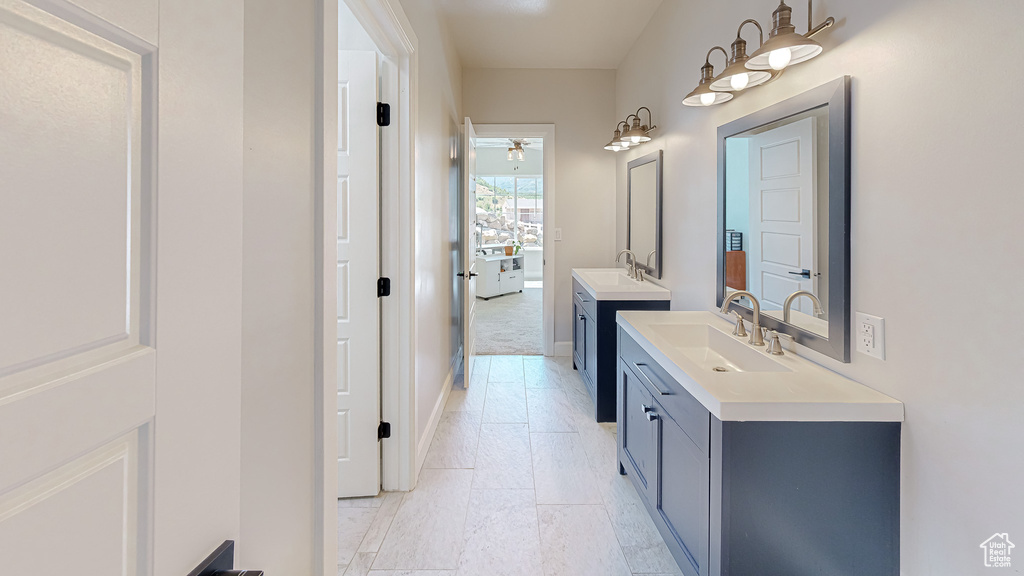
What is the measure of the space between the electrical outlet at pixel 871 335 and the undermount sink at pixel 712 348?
1.09 ft

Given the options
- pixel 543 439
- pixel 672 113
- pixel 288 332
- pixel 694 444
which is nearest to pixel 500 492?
pixel 543 439

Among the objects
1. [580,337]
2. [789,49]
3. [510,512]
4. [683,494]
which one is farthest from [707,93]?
[580,337]

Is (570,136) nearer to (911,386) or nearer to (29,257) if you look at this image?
(911,386)

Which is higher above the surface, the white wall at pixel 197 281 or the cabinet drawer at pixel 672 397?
the white wall at pixel 197 281

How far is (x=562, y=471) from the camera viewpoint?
2.54 metres

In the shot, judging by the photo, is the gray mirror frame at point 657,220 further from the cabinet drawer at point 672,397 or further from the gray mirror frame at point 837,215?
the gray mirror frame at point 837,215

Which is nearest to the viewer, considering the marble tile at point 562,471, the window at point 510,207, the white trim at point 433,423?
the marble tile at point 562,471

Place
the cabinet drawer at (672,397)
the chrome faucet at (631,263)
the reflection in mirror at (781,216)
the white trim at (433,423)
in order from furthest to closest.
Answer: the chrome faucet at (631,263), the white trim at (433,423), the reflection in mirror at (781,216), the cabinet drawer at (672,397)

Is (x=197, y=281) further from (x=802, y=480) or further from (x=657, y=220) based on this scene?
(x=657, y=220)

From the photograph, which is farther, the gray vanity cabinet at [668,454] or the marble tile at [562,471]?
the marble tile at [562,471]

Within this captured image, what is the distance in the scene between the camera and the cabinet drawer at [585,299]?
3329 mm

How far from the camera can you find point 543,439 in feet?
9.58

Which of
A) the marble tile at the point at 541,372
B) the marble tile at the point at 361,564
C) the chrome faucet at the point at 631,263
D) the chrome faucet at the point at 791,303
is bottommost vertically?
the marble tile at the point at 361,564

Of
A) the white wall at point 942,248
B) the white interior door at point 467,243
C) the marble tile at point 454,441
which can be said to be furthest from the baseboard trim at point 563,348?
the white wall at point 942,248
